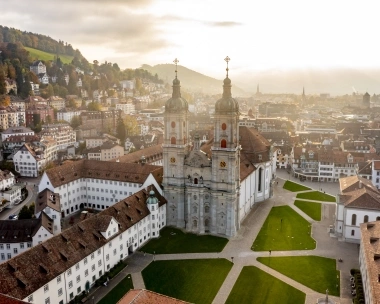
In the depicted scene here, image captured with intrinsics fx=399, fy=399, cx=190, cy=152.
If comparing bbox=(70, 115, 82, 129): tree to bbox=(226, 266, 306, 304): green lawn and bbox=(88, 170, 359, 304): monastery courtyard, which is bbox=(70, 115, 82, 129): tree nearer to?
bbox=(88, 170, 359, 304): monastery courtyard

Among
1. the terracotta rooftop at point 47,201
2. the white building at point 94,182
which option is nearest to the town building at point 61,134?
the white building at point 94,182

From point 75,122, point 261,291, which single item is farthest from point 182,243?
point 75,122

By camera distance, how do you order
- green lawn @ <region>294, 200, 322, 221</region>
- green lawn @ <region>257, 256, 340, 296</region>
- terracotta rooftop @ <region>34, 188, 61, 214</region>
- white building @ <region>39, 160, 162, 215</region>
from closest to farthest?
1. green lawn @ <region>257, 256, 340, 296</region>
2. terracotta rooftop @ <region>34, 188, 61, 214</region>
3. white building @ <region>39, 160, 162, 215</region>
4. green lawn @ <region>294, 200, 322, 221</region>

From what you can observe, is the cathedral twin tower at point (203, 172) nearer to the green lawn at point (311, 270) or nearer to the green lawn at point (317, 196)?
the green lawn at point (311, 270)

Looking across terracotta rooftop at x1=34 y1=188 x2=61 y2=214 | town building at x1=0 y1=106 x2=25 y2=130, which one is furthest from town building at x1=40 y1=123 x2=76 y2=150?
terracotta rooftop at x1=34 y1=188 x2=61 y2=214

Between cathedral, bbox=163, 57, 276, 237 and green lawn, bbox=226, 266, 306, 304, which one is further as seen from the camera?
cathedral, bbox=163, 57, 276, 237
